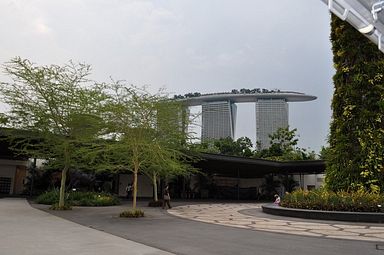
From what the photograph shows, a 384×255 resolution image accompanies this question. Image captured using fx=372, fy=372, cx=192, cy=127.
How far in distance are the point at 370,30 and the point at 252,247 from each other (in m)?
6.32

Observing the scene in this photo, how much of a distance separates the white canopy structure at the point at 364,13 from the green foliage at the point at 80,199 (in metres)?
20.0

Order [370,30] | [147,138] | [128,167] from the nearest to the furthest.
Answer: [370,30], [147,138], [128,167]

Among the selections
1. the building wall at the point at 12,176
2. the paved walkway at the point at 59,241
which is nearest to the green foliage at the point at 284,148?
the building wall at the point at 12,176

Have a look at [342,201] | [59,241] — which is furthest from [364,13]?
[342,201]

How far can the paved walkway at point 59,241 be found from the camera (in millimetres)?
7801

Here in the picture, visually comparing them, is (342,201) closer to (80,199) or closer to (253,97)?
(80,199)

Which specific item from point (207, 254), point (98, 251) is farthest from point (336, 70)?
point (98, 251)

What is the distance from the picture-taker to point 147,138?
52.8 ft

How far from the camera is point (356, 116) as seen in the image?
56.6ft

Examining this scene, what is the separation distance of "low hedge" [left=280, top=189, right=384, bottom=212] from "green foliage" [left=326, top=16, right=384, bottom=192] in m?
1.03

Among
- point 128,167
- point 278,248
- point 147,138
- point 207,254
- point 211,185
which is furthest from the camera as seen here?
point 211,185

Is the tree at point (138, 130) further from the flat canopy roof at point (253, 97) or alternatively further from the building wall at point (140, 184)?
the flat canopy roof at point (253, 97)

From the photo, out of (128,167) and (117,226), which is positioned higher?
(128,167)

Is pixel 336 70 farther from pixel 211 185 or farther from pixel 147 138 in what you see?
pixel 211 185
